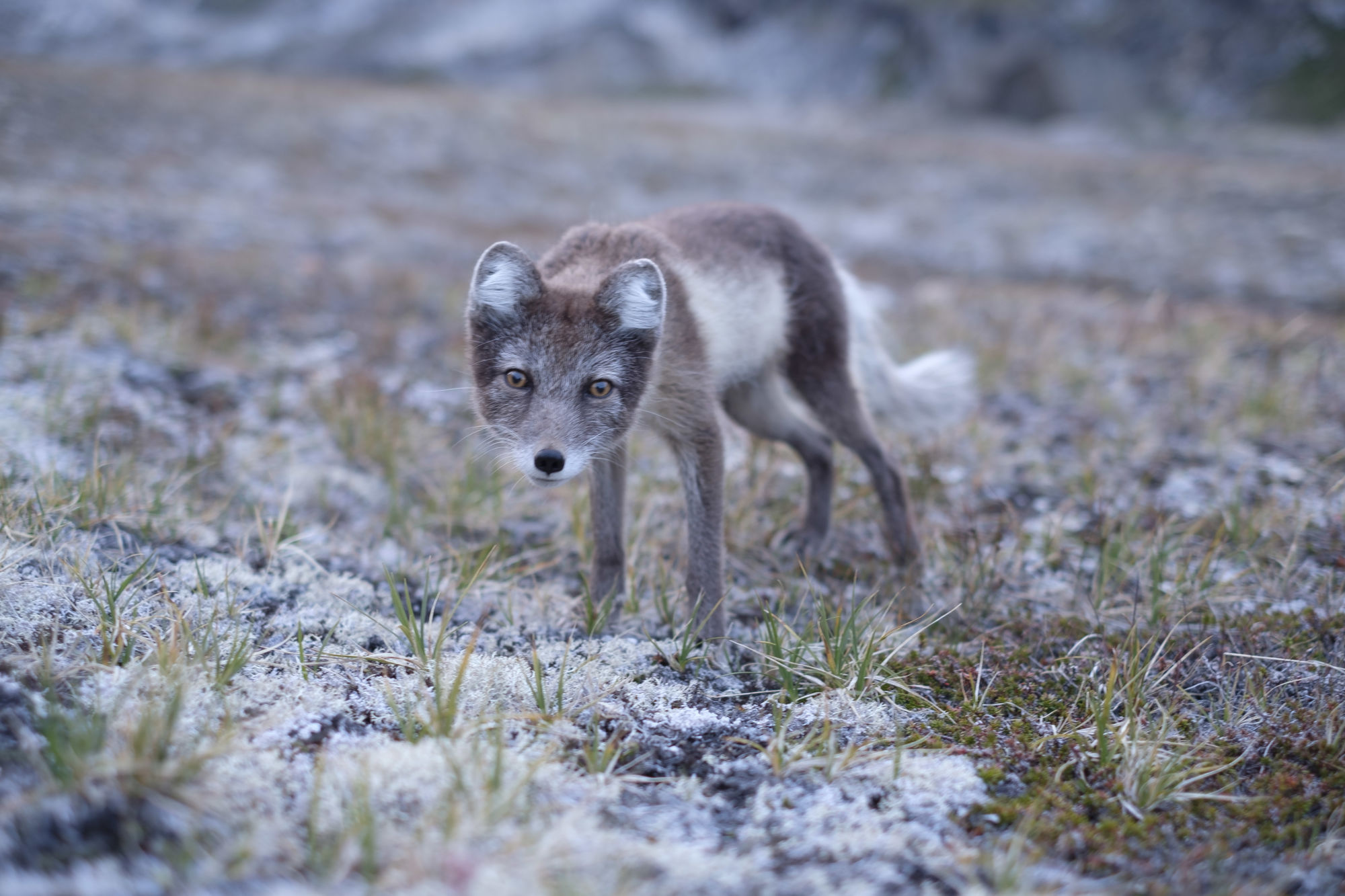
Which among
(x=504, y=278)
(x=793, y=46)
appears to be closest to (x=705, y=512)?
(x=504, y=278)

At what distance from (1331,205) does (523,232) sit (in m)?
14.2

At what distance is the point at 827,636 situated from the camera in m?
2.80

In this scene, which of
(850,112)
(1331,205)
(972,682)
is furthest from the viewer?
(850,112)

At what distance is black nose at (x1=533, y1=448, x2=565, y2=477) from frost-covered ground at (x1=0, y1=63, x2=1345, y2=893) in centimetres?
64

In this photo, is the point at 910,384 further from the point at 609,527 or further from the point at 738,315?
the point at 609,527

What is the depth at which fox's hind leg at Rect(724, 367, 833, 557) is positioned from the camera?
13.3 ft

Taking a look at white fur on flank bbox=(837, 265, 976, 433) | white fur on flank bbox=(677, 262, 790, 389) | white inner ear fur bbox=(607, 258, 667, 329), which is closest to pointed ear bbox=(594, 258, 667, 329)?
white inner ear fur bbox=(607, 258, 667, 329)

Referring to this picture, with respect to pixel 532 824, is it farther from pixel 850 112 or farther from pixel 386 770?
pixel 850 112

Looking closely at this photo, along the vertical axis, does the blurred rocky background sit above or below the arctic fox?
above

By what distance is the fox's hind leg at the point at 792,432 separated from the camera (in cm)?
405

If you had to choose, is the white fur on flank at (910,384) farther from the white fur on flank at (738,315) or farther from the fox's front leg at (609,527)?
the fox's front leg at (609,527)

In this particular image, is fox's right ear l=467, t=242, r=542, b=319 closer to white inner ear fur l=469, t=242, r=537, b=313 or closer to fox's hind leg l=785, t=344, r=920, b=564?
white inner ear fur l=469, t=242, r=537, b=313

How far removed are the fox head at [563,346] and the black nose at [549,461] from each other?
5 cm

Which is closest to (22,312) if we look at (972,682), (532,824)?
(532,824)
